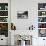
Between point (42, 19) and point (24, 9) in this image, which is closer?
point (24, 9)

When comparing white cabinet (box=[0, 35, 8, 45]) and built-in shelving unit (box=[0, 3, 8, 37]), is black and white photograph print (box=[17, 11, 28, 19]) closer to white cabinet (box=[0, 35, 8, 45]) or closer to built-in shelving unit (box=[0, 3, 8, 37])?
built-in shelving unit (box=[0, 3, 8, 37])

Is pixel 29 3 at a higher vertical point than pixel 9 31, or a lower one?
higher

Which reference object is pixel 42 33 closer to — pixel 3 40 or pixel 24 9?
pixel 24 9

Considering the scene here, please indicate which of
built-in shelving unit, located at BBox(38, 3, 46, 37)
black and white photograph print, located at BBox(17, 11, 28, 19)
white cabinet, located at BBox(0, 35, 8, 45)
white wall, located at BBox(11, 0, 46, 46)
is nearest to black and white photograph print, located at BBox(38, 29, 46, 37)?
built-in shelving unit, located at BBox(38, 3, 46, 37)

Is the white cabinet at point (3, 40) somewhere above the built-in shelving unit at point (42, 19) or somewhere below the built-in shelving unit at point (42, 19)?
below

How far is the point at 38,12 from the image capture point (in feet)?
21.3

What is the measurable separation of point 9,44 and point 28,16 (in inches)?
68.5

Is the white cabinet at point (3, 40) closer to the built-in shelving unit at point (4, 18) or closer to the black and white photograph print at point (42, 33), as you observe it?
the built-in shelving unit at point (4, 18)

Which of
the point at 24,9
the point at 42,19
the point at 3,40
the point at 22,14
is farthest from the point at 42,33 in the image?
the point at 3,40

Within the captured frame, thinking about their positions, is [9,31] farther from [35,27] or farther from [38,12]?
[38,12]

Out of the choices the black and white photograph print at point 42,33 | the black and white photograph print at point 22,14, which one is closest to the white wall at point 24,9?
the black and white photograph print at point 22,14

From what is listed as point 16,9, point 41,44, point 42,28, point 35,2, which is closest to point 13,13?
point 16,9

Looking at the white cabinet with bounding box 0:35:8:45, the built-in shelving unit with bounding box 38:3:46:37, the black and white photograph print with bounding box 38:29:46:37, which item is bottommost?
the white cabinet with bounding box 0:35:8:45

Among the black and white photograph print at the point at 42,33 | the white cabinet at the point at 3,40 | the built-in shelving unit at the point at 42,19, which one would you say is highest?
the built-in shelving unit at the point at 42,19
